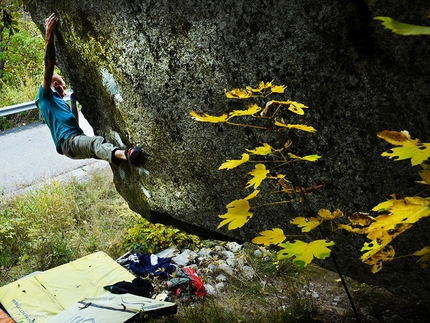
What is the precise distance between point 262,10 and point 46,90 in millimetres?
3064

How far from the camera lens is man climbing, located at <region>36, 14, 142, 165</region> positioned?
164 inches

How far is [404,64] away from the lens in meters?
2.30

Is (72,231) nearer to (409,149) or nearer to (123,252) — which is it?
(123,252)

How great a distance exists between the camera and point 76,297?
16.7 feet

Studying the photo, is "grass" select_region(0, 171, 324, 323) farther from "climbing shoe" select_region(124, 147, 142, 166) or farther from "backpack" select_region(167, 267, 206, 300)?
"climbing shoe" select_region(124, 147, 142, 166)

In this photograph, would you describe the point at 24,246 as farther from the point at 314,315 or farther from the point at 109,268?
the point at 314,315

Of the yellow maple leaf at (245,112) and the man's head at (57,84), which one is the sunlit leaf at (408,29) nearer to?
the yellow maple leaf at (245,112)

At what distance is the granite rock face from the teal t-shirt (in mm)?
894

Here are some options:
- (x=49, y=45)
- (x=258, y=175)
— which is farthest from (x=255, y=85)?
(x=49, y=45)

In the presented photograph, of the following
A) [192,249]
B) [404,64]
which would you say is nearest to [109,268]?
[192,249]

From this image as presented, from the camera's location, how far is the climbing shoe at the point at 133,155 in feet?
12.5

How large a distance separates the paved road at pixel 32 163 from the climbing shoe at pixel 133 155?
176 inches

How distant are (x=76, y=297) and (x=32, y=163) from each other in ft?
14.2

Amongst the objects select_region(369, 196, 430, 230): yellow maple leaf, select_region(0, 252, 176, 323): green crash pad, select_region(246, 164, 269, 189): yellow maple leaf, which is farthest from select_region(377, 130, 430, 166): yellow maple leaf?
select_region(0, 252, 176, 323): green crash pad
